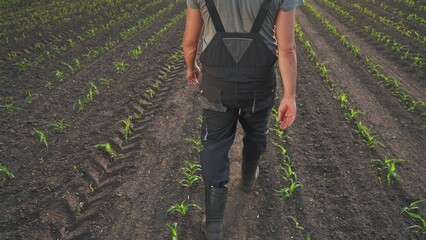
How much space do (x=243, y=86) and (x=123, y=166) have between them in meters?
2.24

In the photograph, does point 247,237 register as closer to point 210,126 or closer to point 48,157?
point 210,126

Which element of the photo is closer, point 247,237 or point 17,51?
point 247,237

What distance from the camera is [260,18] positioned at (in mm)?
2297

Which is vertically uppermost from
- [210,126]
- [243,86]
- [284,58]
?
[284,58]

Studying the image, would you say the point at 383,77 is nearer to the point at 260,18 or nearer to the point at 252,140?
the point at 252,140

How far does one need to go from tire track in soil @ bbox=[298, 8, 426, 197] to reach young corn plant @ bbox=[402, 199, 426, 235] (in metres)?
0.31

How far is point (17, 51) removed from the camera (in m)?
8.22

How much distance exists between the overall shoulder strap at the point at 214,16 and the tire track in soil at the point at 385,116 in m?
2.95

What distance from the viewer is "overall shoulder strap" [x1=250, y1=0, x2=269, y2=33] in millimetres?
2231

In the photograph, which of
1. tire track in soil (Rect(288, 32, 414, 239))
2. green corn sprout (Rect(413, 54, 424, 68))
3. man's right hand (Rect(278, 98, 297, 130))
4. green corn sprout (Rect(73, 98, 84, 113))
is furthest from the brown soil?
man's right hand (Rect(278, 98, 297, 130))

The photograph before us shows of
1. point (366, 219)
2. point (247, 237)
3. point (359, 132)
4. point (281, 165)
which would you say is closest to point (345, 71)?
point (359, 132)

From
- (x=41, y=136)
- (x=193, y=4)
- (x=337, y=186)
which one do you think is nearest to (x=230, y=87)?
(x=193, y=4)

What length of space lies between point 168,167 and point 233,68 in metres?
2.04

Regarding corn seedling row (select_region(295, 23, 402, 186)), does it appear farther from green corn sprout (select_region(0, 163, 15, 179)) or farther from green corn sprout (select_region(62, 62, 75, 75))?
green corn sprout (select_region(62, 62, 75, 75))
